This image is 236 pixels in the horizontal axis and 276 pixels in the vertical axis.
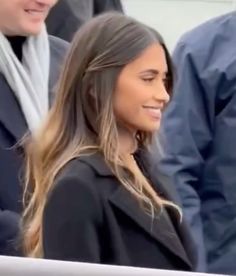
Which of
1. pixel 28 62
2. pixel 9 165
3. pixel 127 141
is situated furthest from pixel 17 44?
pixel 127 141

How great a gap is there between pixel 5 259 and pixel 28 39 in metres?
1.39

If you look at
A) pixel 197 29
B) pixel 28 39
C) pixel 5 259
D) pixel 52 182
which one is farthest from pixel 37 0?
pixel 5 259

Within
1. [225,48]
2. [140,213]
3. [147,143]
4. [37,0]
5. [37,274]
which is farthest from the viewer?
[225,48]

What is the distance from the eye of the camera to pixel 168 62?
246cm

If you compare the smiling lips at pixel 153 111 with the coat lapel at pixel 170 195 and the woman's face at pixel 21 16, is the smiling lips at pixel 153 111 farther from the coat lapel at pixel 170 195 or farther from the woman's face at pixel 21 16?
the woman's face at pixel 21 16

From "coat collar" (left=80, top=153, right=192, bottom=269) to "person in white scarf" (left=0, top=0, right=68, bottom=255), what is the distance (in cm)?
40

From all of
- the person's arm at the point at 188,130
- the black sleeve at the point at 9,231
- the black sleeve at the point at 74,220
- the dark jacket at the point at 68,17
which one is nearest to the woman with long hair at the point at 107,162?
the black sleeve at the point at 74,220

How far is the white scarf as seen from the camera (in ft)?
9.09

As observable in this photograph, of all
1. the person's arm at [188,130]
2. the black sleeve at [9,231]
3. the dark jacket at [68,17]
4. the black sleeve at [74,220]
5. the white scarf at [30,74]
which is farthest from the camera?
the dark jacket at [68,17]

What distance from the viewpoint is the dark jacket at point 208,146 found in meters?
2.91

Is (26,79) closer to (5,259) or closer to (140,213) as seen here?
(140,213)

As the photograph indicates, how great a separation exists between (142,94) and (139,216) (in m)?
0.27

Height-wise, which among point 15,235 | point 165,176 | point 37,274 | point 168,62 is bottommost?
point 15,235

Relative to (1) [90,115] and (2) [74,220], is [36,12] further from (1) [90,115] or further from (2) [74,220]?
(2) [74,220]
